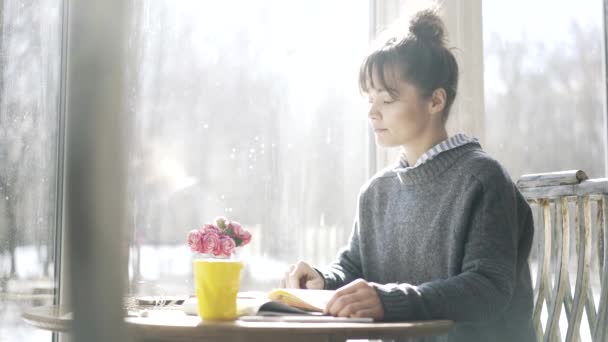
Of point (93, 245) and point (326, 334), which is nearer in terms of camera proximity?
point (93, 245)

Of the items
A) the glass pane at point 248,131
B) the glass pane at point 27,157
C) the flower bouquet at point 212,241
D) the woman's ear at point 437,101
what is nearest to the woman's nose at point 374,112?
the woman's ear at point 437,101

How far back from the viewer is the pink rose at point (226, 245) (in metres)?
1.40

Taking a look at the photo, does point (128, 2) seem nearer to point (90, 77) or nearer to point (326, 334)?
point (90, 77)

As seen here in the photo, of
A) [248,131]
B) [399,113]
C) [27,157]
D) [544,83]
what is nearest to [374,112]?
[399,113]

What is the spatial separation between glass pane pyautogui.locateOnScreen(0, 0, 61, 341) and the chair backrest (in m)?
1.10

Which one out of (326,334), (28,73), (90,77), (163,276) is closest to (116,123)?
(90,77)

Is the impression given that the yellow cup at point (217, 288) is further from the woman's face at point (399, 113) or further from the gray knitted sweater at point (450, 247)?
the woman's face at point (399, 113)

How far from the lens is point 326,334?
0.86 metres

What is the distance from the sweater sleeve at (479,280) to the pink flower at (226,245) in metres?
0.41

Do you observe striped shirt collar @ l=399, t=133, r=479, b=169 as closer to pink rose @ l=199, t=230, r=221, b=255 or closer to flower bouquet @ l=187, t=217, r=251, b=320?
pink rose @ l=199, t=230, r=221, b=255

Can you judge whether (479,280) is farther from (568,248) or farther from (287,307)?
(568,248)

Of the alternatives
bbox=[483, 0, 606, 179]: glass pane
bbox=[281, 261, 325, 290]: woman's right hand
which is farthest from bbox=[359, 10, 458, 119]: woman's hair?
bbox=[483, 0, 606, 179]: glass pane

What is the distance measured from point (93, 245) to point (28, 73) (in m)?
1.55

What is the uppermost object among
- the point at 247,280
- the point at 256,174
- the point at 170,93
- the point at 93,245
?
the point at 170,93
